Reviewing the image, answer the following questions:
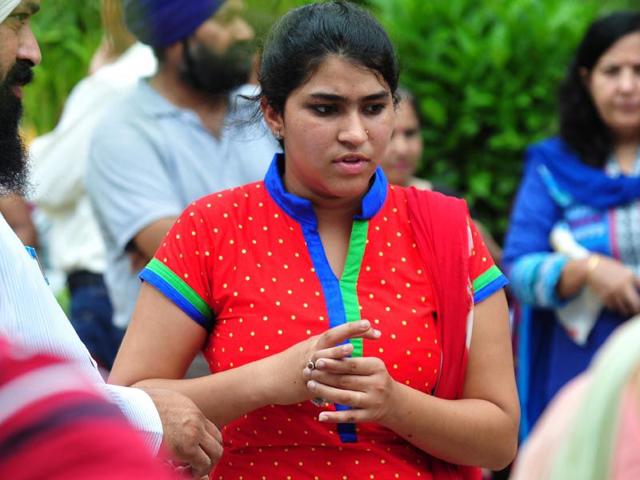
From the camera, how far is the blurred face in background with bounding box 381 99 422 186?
5.47 metres

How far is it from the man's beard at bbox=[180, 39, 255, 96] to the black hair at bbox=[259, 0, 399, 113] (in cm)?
130

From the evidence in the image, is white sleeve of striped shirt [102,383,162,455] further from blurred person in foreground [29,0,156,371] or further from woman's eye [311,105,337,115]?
blurred person in foreground [29,0,156,371]

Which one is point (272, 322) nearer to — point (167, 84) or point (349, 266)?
point (349, 266)

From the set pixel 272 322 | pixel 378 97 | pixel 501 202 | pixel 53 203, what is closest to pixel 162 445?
pixel 272 322

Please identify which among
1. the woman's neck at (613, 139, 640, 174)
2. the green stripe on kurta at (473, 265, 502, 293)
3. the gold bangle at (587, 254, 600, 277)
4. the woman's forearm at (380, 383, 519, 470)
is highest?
the green stripe on kurta at (473, 265, 502, 293)

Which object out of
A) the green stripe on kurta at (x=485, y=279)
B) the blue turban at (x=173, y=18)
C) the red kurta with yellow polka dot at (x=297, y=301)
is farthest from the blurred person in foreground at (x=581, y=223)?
the red kurta with yellow polka dot at (x=297, y=301)

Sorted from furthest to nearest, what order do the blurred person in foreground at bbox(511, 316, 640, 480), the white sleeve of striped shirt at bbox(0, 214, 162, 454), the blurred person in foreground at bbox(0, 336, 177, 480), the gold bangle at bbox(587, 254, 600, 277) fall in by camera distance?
the gold bangle at bbox(587, 254, 600, 277)
the white sleeve of striped shirt at bbox(0, 214, 162, 454)
the blurred person in foreground at bbox(511, 316, 640, 480)
the blurred person in foreground at bbox(0, 336, 177, 480)

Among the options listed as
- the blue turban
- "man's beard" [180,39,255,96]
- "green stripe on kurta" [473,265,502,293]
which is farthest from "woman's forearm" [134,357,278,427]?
the blue turban

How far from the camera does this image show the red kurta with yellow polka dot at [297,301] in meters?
2.73

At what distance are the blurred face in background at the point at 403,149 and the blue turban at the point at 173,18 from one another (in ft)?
4.23

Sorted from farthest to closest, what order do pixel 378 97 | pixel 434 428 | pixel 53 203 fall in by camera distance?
pixel 53 203 < pixel 378 97 < pixel 434 428

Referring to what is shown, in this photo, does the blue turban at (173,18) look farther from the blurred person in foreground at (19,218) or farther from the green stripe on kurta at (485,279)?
the green stripe on kurta at (485,279)

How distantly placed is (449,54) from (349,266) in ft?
13.8

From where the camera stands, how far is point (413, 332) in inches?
108
